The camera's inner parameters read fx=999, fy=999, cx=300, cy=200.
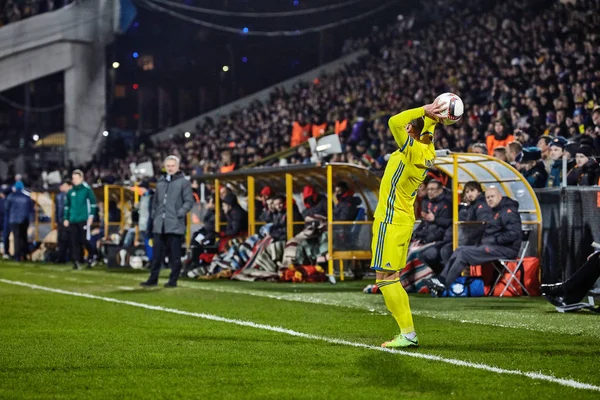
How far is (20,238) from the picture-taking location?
2802 centimetres

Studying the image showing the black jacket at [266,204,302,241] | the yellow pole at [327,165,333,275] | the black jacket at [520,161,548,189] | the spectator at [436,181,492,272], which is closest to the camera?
the spectator at [436,181,492,272]

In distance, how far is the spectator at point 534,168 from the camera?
53.1 ft

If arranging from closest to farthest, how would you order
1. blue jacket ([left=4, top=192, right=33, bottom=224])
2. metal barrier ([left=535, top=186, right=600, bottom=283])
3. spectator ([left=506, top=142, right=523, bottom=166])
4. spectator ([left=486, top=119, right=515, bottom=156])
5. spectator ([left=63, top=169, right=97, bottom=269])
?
1. metal barrier ([left=535, top=186, right=600, bottom=283])
2. spectator ([left=506, top=142, right=523, bottom=166])
3. spectator ([left=486, top=119, right=515, bottom=156])
4. spectator ([left=63, top=169, right=97, bottom=269])
5. blue jacket ([left=4, top=192, right=33, bottom=224])

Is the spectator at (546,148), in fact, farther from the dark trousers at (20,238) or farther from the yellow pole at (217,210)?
the dark trousers at (20,238)

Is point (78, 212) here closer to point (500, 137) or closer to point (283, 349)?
point (500, 137)

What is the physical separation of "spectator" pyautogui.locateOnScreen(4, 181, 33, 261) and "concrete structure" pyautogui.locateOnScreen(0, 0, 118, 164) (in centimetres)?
1544

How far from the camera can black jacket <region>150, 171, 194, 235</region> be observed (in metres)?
16.2

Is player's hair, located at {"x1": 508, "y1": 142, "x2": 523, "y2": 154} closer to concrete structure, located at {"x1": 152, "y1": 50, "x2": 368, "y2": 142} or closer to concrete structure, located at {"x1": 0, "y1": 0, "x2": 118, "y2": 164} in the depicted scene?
concrete structure, located at {"x1": 152, "y1": 50, "x2": 368, "y2": 142}

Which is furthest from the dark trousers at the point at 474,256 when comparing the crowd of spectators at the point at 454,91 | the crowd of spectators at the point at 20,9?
the crowd of spectators at the point at 20,9

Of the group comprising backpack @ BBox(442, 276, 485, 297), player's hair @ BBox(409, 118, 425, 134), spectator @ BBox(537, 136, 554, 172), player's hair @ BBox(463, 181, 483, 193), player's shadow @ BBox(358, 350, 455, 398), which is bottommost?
player's shadow @ BBox(358, 350, 455, 398)

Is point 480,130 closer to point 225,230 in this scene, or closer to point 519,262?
point 225,230

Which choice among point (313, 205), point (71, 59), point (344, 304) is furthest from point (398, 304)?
point (71, 59)

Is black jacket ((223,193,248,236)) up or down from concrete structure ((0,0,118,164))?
down

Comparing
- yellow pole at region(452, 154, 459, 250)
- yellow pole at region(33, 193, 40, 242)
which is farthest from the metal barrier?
yellow pole at region(33, 193, 40, 242)
